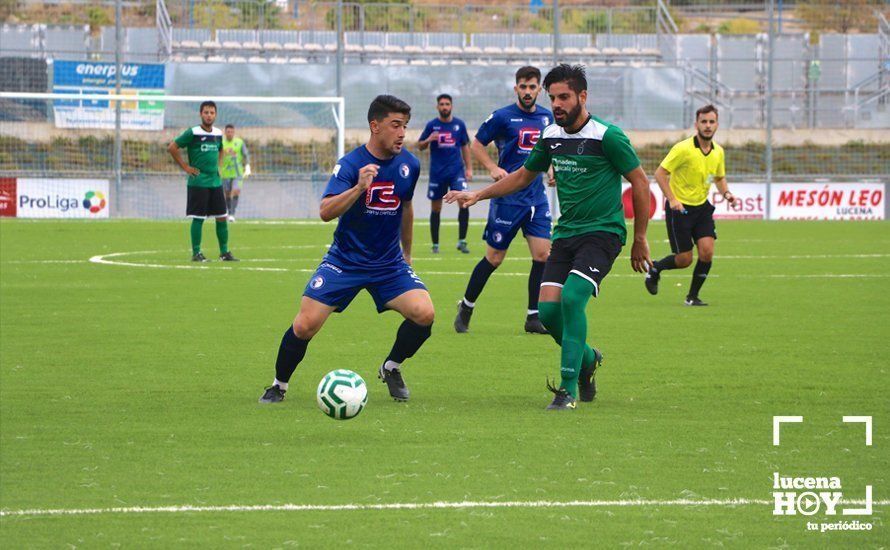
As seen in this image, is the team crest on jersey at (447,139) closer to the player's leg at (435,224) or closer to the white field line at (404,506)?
the player's leg at (435,224)

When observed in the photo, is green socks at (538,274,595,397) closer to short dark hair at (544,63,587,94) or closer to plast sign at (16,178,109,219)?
short dark hair at (544,63,587,94)

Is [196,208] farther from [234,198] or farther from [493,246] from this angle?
[234,198]

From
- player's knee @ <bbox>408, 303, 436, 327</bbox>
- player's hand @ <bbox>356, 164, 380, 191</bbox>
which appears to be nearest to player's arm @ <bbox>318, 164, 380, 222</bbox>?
player's hand @ <bbox>356, 164, 380, 191</bbox>

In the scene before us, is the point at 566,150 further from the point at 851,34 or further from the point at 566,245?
the point at 851,34

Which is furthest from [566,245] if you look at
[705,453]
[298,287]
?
[298,287]

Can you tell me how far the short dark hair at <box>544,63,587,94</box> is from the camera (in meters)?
8.45

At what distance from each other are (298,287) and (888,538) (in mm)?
12161

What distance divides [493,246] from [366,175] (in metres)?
4.85

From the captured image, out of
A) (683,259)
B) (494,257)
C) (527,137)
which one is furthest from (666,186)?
(494,257)

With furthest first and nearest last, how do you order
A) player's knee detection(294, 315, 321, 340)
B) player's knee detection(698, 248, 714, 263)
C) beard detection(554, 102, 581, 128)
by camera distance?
player's knee detection(698, 248, 714, 263), player's knee detection(294, 315, 321, 340), beard detection(554, 102, 581, 128)

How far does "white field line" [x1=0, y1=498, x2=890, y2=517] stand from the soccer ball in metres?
1.87

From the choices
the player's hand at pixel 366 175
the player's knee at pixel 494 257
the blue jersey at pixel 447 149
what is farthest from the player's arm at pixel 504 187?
the blue jersey at pixel 447 149

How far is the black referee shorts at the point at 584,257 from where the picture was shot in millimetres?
8766

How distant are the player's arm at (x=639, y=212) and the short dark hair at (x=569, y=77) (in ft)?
2.09
